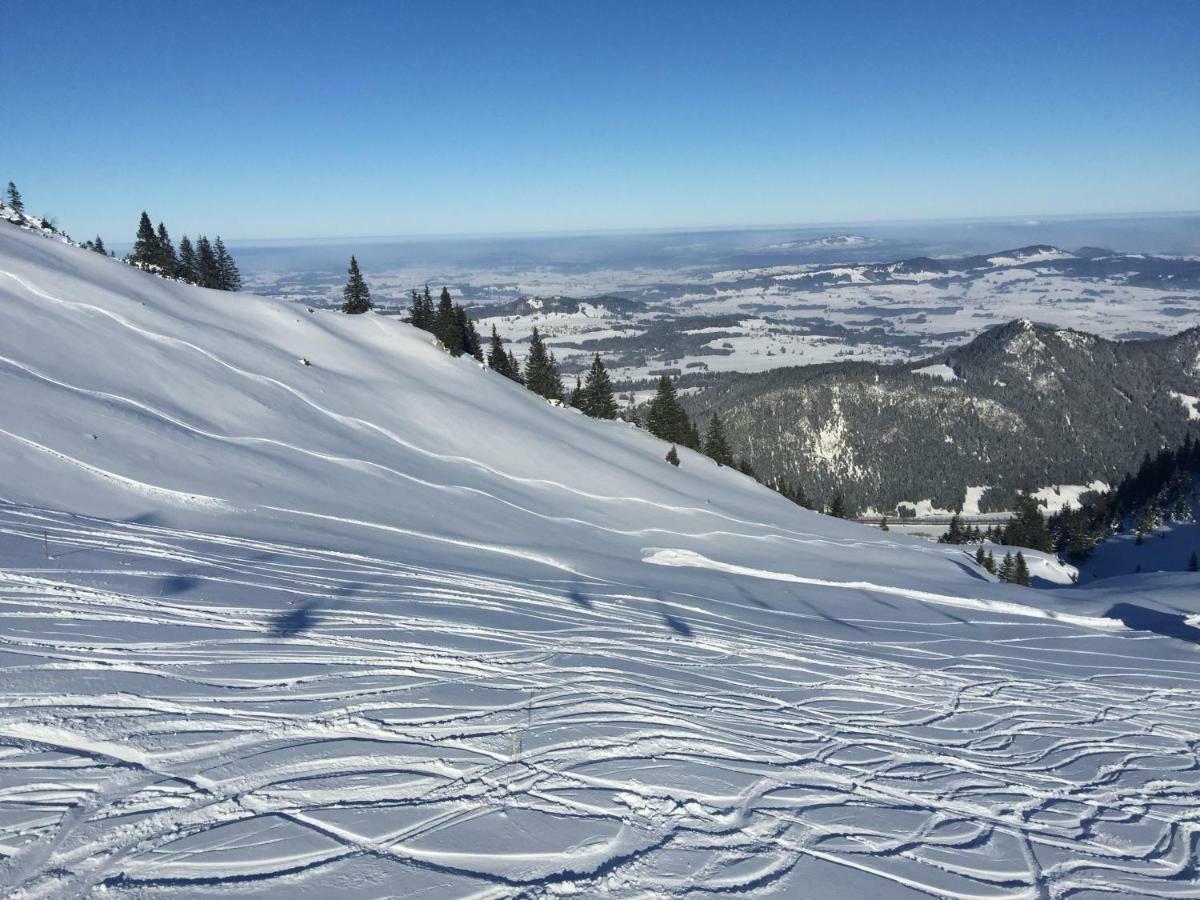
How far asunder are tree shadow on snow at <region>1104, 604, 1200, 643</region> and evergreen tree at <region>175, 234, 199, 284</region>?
6043 cm

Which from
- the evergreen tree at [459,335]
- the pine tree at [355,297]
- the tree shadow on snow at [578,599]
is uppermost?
the pine tree at [355,297]

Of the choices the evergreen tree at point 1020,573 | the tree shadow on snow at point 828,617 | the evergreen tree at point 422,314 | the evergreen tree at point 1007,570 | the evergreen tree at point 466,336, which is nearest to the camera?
the tree shadow on snow at point 828,617

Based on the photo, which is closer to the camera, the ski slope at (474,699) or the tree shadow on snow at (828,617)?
the ski slope at (474,699)

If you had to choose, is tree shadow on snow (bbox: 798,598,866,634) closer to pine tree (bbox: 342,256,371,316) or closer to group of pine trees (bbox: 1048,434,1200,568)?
pine tree (bbox: 342,256,371,316)

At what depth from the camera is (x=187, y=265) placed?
175 feet

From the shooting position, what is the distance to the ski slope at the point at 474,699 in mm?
4875

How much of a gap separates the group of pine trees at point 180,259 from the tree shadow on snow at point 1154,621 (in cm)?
5729

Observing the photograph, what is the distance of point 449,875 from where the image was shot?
453 cm

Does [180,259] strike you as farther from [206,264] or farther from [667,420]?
[667,420]

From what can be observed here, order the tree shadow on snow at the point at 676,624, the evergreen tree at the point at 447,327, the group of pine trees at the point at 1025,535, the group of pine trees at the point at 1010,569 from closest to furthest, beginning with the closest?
the tree shadow on snow at the point at 676,624
the group of pine trees at the point at 1010,569
the evergreen tree at the point at 447,327
the group of pine trees at the point at 1025,535

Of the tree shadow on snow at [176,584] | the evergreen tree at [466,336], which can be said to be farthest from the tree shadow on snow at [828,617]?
the evergreen tree at [466,336]

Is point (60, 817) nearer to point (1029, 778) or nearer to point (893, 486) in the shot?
point (1029, 778)

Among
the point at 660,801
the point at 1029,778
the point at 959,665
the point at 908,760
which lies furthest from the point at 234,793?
the point at 959,665

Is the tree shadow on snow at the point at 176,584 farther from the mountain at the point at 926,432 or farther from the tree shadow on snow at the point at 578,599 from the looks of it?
the mountain at the point at 926,432
